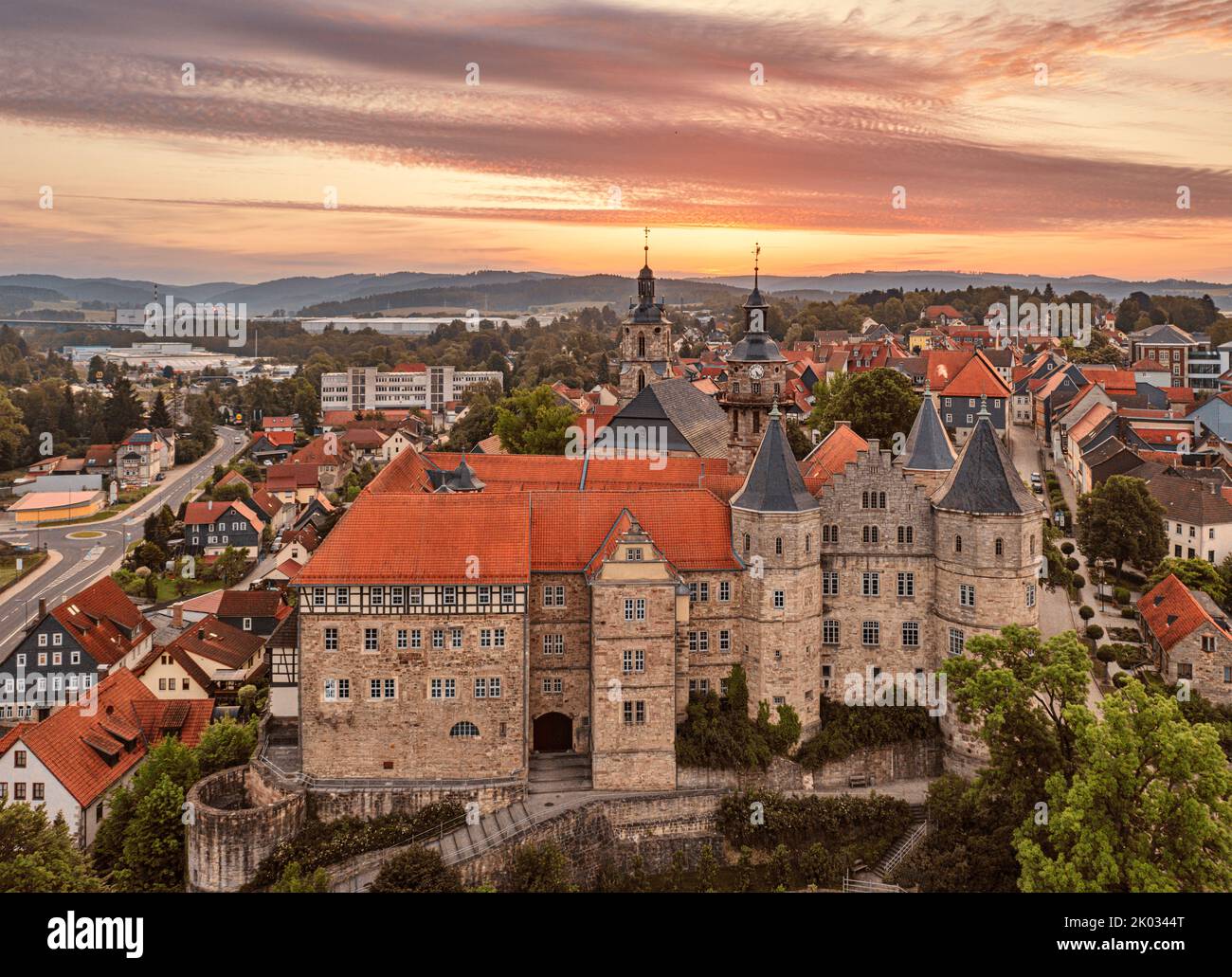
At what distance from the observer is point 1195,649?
43.5 metres

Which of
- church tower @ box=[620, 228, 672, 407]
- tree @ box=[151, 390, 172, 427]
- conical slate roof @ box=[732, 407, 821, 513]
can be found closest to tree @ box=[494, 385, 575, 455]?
church tower @ box=[620, 228, 672, 407]

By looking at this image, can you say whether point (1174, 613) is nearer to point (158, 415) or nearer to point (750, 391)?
point (750, 391)

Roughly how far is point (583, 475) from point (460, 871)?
2056 centimetres

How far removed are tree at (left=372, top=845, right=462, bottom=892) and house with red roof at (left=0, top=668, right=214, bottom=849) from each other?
16448mm

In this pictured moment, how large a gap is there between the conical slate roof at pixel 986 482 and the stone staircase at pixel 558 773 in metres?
16.3

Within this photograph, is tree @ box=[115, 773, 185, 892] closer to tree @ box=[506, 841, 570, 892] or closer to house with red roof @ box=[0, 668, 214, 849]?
house with red roof @ box=[0, 668, 214, 849]

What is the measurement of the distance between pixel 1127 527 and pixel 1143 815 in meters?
39.1

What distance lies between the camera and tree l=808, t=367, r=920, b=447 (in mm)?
68938

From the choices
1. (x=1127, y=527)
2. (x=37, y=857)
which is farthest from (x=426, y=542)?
(x=1127, y=527)

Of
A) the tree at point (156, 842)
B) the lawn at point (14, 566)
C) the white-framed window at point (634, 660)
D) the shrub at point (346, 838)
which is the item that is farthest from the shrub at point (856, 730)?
the lawn at point (14, 566)

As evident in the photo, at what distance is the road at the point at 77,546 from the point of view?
2761 inches

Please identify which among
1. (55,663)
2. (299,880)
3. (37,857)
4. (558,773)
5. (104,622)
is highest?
(104,622)

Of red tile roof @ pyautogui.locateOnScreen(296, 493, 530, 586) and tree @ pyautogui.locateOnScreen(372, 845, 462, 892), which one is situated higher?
red tile roof @ pyautogui.locateOnScreen(296, 493, 530, 586)

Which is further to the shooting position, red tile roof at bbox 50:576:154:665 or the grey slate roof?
the grey slate roof
